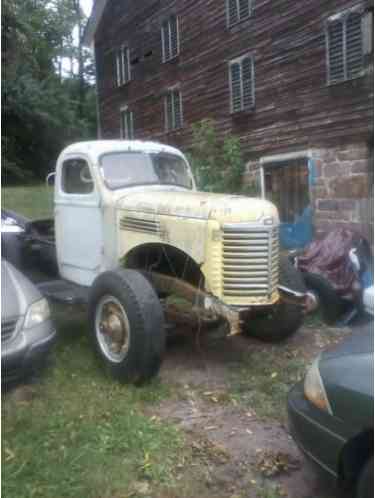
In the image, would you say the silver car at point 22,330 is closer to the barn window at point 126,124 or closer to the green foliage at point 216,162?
the green foliage at point 216,162

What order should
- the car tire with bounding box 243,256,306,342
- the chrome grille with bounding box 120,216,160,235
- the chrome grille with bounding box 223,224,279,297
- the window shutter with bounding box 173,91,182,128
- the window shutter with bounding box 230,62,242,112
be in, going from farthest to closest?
the window shutter with bounding box 173,91,182,128, the window shutter with bounding box 230,62,242,112, the car tire with bounding box 243,256,306,342, the chrome grille with bounding box 120,216,160,235, the chrome grille with bounding box 223,224,279,297

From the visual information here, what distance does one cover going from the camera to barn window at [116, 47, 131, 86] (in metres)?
19.5

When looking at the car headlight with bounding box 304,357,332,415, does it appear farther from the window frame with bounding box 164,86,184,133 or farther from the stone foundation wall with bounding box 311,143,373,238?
the window frame with bounding box 164,86,184,133

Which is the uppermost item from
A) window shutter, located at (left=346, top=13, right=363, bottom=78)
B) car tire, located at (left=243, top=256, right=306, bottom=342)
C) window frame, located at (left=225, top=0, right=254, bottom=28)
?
window frame, located at (left=225, top=0, right=254, bottom=28)

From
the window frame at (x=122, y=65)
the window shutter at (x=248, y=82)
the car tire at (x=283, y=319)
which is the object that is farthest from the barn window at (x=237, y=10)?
the car tire at (x=283, y=319)

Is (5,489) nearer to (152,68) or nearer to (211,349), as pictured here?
(211,349)

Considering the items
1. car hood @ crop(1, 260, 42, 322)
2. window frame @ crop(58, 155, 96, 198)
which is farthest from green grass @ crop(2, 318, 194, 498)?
window frame @ crop(58, 155, 96, 198)

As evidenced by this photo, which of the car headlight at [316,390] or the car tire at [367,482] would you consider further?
the car headlight at [316,390]

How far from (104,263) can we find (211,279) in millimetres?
1537

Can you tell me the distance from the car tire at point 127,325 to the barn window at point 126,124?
14.9m

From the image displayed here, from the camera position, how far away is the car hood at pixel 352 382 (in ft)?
8.69

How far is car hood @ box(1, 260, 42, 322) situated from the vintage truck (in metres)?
0.61

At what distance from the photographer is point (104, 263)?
5.79 meters

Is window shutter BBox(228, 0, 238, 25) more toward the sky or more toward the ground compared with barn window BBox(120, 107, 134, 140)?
more toward the sky
